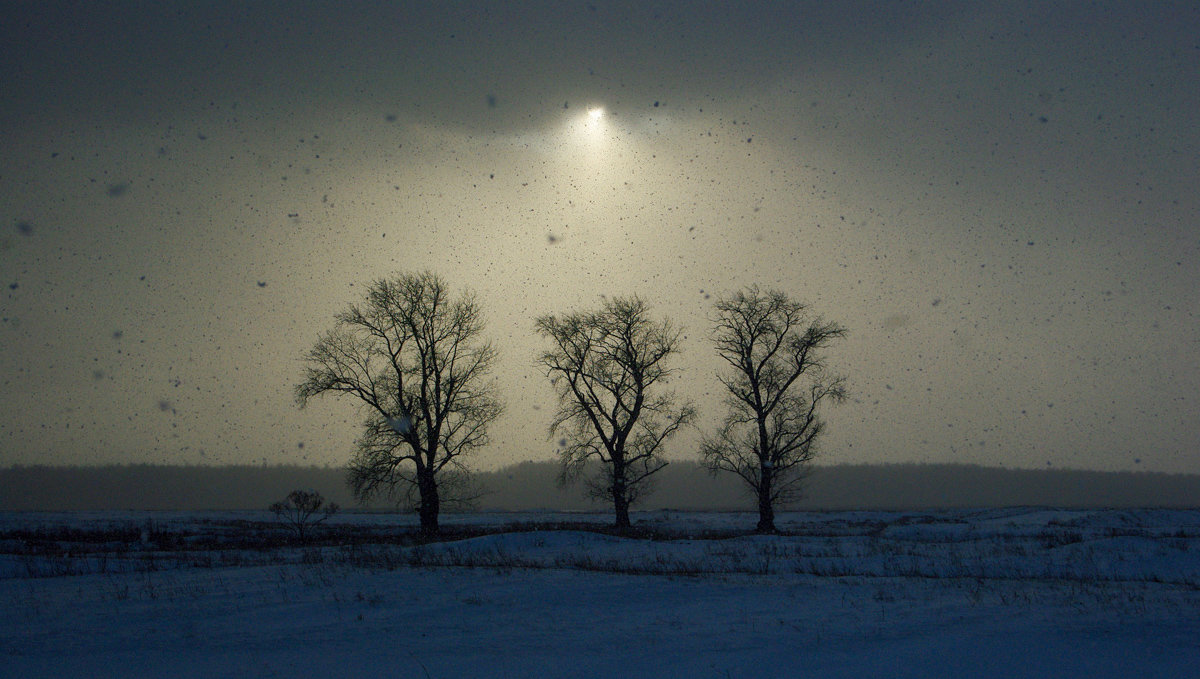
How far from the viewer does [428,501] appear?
100 ft

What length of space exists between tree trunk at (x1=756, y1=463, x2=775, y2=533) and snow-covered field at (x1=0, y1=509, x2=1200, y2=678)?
13238mm

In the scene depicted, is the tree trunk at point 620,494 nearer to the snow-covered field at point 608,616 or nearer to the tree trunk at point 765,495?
the tree trunk at point 765,495

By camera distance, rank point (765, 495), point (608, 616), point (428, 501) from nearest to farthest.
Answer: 1. point (608, 616)
2. point (428, 501)
3. point (765, 495)

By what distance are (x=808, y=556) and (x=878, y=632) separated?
10.5 m

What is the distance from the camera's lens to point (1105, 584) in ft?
40.3

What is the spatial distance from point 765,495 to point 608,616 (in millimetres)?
23407

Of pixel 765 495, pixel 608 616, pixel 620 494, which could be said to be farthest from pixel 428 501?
pixel 608 616

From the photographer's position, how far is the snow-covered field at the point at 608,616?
7.00 m

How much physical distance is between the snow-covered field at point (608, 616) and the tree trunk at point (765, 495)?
43.4ft

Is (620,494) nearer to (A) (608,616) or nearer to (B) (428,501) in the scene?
(B) (428,501)

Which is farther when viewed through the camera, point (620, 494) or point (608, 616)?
point (620, 494)

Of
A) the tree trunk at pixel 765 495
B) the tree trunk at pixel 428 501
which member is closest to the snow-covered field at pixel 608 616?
the tree trunk at pixel 428 501

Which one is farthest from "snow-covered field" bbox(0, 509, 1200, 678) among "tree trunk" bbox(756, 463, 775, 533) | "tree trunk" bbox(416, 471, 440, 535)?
"tree trunk" bbox(756, 463, 775, 533)

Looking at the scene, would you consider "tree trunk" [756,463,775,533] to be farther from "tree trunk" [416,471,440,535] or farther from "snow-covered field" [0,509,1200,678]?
"tree trunk" [416,471,440,535]
